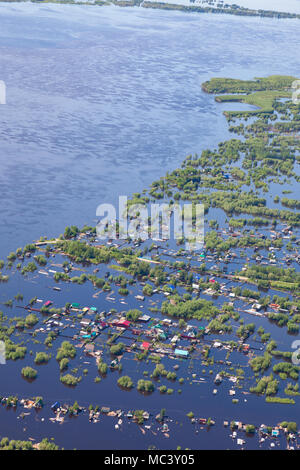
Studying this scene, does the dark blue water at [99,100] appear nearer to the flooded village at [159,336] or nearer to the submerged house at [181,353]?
the flooded village at [159,336]

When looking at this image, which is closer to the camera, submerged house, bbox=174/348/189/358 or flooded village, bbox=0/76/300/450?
flooded village, bbox=0/76/300/450

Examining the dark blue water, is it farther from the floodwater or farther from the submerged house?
the submerged house

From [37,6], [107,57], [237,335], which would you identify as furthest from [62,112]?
[37,6]

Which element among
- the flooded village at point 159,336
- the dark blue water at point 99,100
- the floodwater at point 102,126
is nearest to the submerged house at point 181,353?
the flooded village at point 159,336

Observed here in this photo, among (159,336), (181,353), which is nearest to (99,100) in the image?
(159,336)

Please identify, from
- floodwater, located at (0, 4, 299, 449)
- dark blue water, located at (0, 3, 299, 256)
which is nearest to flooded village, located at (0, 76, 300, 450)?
floodwater, located at (0, 4, 299, 449)

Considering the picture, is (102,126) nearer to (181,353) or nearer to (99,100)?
(99,100)
